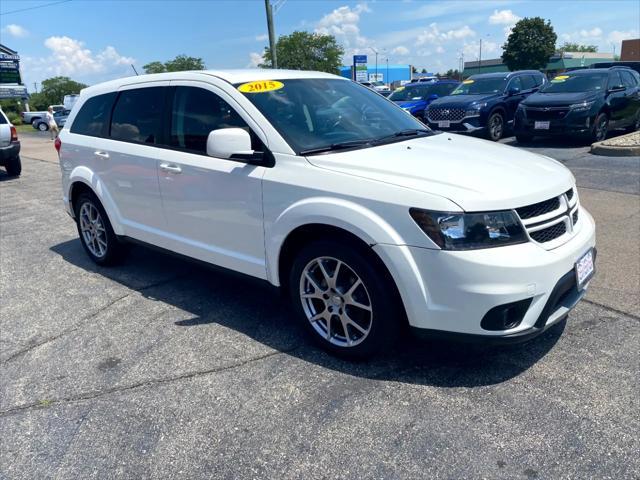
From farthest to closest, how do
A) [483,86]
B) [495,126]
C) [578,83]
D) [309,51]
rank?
[309,51] < [483,86] < [495,126] < [578,83]

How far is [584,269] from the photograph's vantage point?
10.5ft

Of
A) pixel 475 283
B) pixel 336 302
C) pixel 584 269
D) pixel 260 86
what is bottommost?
pixel 336 302

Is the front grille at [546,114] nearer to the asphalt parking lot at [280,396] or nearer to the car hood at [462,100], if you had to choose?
the car hood at [462,100]

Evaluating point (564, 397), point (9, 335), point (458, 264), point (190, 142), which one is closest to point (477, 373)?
point (564, 397)

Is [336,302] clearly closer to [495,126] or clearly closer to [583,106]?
[583,106]

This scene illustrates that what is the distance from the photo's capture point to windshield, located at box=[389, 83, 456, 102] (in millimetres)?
17094

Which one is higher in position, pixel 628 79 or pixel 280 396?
pixel 628 79

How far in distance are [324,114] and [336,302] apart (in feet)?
4.53

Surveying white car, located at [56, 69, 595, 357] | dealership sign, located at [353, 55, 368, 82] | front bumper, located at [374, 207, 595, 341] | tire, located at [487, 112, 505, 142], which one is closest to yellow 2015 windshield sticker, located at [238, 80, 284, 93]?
white car, located at [56, 69, 595, 357]

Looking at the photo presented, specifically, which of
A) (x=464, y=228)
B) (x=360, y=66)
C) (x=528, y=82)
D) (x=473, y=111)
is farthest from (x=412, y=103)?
(x=360, y=66)

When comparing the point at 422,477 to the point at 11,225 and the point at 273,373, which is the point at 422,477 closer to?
the point at 273,373

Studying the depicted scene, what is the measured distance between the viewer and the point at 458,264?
9.01 ft

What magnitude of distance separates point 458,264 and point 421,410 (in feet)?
2.62

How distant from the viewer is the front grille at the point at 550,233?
9.71 feet
